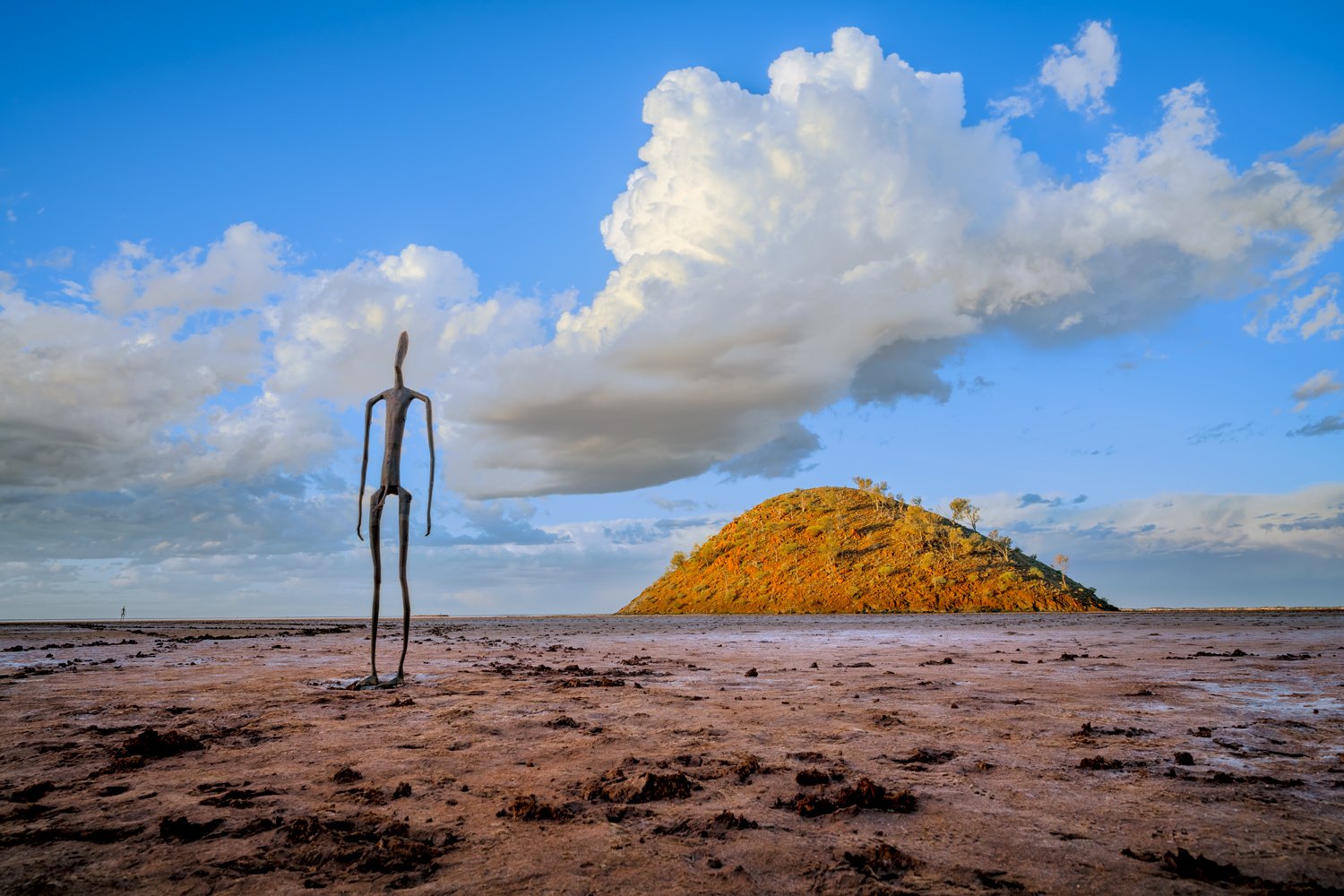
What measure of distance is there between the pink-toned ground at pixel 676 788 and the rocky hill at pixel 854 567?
81.5 metres

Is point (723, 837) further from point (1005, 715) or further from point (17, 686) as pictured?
point (17, 686)

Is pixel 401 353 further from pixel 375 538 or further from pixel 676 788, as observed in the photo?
pixel 676 788

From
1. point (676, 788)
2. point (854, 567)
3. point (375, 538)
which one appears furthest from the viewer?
point (854, 567)

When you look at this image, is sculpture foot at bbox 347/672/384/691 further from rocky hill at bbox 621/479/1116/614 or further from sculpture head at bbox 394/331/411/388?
rocky hill at bbox 621/479/1116/614

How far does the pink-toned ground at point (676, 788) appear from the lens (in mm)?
4211

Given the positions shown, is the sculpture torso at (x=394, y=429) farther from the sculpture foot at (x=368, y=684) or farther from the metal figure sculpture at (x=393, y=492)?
the sculpture foot at (x=368, y=684)

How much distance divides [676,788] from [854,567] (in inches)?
3764

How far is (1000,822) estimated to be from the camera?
5023 millimetres

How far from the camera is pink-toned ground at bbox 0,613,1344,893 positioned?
4.21m

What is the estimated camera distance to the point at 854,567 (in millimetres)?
97250

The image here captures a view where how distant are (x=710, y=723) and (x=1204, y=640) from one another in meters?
24.9

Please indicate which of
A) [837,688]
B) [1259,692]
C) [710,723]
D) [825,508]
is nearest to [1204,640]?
[1259,692]

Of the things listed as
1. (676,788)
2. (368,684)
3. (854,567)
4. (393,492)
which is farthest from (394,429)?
(854,567)

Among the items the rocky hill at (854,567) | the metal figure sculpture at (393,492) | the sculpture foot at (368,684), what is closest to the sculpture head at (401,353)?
the metal figure sculpture at (393,492)
